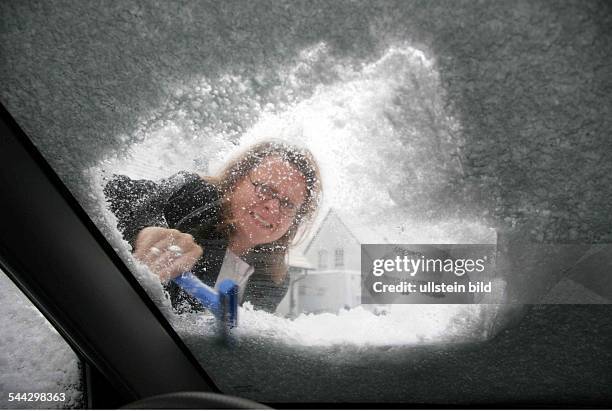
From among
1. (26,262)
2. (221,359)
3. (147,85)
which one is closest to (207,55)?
(147,85)

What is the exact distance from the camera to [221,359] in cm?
159

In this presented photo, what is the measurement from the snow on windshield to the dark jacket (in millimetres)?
42

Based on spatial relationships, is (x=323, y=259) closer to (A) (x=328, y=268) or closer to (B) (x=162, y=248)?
(A) (x=328, y=268)

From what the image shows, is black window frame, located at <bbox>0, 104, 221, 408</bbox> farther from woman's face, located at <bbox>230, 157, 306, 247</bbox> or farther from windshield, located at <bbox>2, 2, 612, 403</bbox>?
woman's face, located at <bbox>230, 157, 306, 247</bbox>

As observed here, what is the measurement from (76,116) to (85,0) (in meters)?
0.35

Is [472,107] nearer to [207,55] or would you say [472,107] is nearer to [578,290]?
[578,290]

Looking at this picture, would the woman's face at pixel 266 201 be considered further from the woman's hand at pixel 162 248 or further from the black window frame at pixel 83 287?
the black window frame at pixel 83 287

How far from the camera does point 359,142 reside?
1517 mm

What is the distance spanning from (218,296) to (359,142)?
2.25ft

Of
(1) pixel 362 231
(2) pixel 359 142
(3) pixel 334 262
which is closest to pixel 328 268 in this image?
(3) pixel 334 262

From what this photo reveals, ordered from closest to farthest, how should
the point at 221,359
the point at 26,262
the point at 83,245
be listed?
the point at 26,262 → the point at 83,245 → the point at 221,359

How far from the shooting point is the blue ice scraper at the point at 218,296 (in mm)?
1576

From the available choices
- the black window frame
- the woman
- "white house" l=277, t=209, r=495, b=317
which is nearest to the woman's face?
the woman

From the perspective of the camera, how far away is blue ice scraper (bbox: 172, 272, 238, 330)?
1576 millimetres
